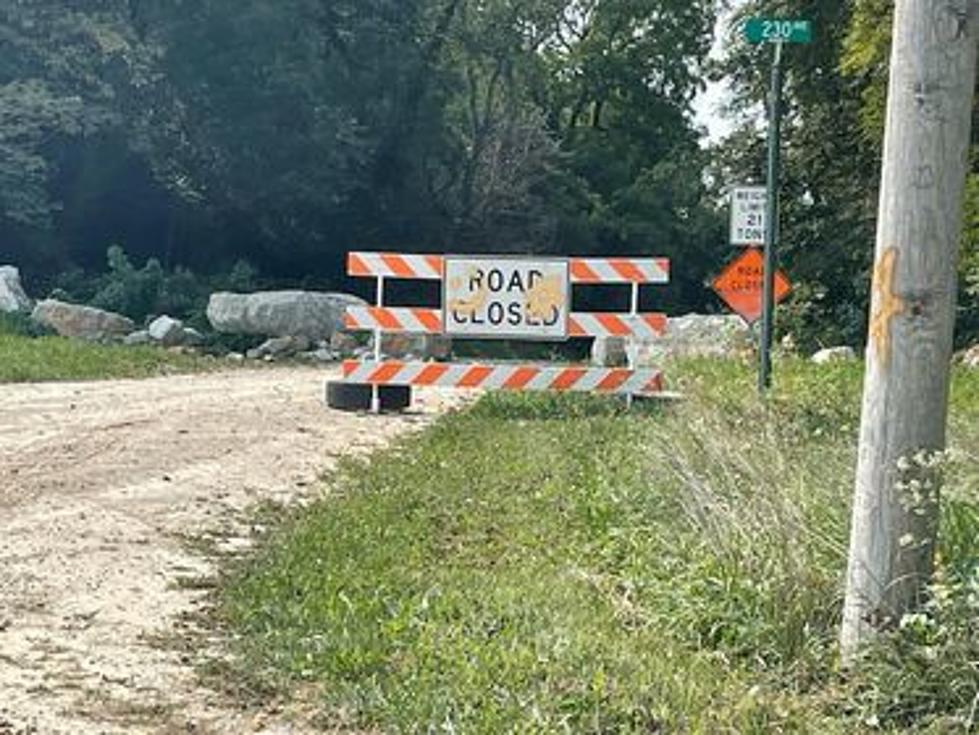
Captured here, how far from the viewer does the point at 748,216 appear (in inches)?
469

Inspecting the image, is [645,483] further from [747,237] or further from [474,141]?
[474,141]

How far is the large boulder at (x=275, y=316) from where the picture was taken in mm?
25047

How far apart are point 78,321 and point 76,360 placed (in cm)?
627

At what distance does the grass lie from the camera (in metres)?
4.06

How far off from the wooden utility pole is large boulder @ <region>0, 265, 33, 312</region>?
73.4 ft

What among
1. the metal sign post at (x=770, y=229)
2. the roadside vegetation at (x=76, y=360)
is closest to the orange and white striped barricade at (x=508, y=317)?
the metal sign post at (x=770, y=229)

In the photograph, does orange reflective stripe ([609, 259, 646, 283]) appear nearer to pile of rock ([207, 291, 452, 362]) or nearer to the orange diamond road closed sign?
the orange diamond road closed sign

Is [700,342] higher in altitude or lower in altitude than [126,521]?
higher

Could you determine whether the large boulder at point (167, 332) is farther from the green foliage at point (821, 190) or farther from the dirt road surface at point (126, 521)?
the green foliage at point (821, 190)

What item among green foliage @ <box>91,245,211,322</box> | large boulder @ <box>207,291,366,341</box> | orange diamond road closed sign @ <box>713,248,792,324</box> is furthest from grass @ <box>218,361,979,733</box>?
green foliage @ <box>91,245,211,322</box>

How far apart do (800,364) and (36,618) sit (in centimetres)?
1163

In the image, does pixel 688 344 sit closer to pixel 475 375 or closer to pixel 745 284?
pixel 745 284

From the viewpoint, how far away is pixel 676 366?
1282 centimetres

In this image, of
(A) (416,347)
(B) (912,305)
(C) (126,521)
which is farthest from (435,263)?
(B) (912,305)
